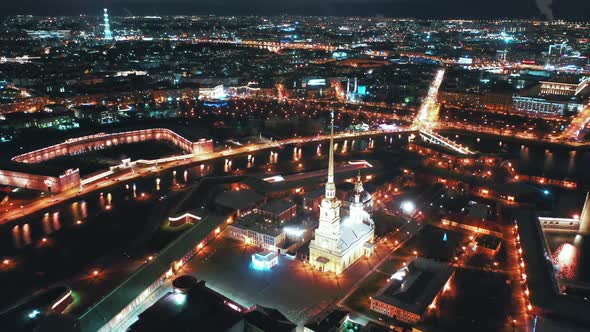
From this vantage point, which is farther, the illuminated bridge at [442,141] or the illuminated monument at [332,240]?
the illuminated bridge at [442,141]

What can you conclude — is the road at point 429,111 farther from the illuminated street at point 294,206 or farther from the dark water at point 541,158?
the dark water at point 541,158

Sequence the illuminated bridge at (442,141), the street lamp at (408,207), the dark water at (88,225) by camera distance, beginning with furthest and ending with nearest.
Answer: the illuminated bridge at (442,141) < the street lamp at (408,207) < the dark water at (88,225)

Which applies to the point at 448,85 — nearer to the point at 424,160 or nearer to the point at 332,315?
the point at 424,160

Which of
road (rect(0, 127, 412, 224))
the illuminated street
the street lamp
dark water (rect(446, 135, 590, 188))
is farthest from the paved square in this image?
dark water (rect(446, 135, 590, 188))

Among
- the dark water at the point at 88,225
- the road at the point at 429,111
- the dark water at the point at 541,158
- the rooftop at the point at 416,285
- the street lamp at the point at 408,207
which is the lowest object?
the dark water at the point at 88,225

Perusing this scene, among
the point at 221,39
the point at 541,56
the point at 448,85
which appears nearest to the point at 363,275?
the point at 448,85

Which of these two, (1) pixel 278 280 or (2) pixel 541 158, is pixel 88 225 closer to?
(1) pixel 278 280

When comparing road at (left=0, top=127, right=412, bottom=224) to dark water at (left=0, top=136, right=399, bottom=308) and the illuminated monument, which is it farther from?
the illuminated monument

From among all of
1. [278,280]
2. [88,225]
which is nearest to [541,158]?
[278,280]

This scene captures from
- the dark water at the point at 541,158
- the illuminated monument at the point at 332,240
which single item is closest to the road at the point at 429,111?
the dark water at the point at 541,158
